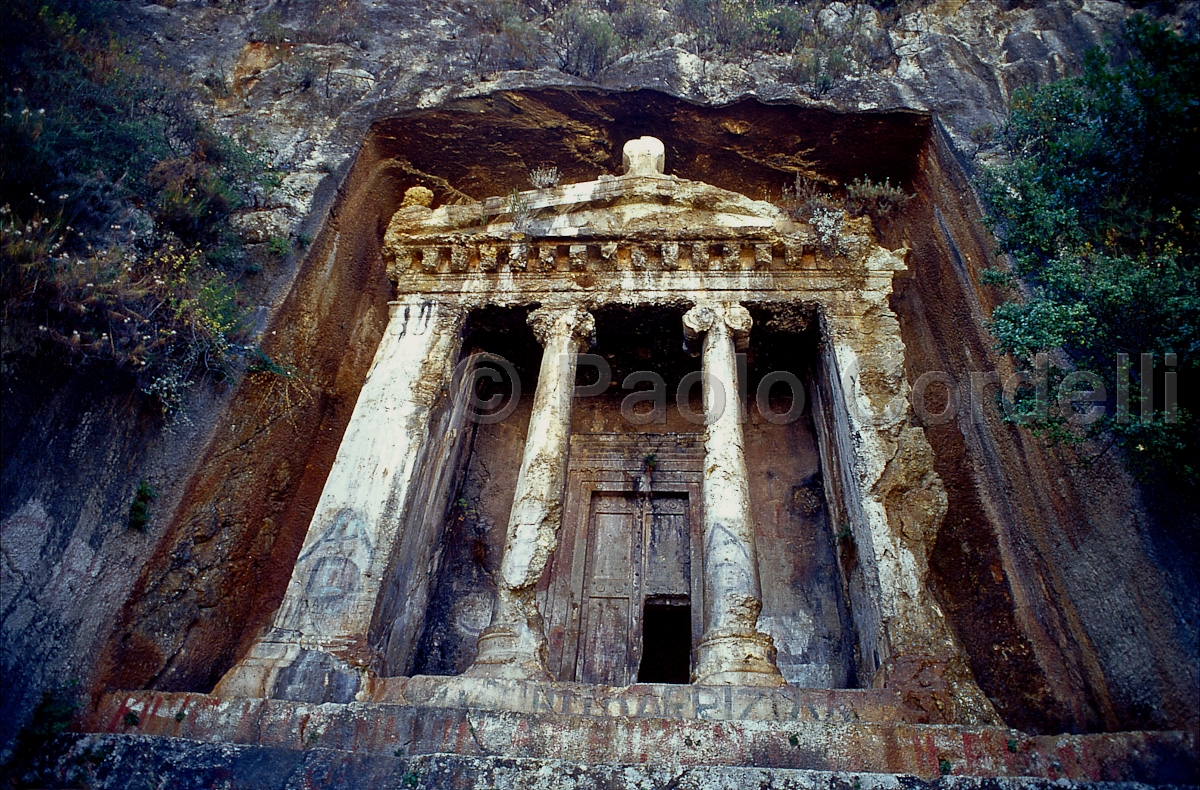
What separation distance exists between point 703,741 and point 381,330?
6.12 meters

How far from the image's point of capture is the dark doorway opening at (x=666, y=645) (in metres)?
8.06

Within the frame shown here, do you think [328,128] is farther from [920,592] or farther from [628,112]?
[920,592]

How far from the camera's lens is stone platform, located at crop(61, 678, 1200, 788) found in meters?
4.33

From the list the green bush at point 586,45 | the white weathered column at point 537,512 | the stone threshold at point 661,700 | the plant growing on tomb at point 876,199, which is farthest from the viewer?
the green bush at point 586,45

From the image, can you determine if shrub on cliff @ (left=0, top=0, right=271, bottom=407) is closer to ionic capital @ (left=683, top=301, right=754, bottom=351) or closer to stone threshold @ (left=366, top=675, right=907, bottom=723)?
stone threshold @ (left=366, top=675, right=907, bottom=723)

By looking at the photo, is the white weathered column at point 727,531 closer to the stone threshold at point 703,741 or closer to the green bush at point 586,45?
the stone threshold at point 703,741

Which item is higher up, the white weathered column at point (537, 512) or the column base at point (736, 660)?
the white weathered column at point (537, 512)

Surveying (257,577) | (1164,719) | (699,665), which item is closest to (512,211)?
(257,577)

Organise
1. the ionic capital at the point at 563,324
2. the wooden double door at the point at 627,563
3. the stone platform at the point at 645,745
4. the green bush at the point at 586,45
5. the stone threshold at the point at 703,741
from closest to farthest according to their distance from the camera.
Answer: the stone platform at the point at 645,745 → the stone threshold at the point at 703,741 → the wooden double door at the point at 627,563 → the ionic capital at the point at 563,324 → the green bush at the point at 586,45

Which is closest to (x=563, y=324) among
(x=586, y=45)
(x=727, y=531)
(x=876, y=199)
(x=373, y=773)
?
(x=727, y=531)

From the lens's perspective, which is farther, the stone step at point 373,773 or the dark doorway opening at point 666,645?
the dark doorway opening at point 666,645

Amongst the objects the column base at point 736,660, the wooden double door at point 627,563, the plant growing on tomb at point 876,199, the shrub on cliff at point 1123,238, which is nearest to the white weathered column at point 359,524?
the wooden double door at point 627,563

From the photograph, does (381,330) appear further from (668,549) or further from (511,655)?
(511,655)

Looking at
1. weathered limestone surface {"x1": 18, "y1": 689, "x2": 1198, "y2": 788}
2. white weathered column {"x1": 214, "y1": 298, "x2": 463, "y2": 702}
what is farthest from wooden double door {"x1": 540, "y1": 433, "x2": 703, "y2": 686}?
weathered limestone surface {"x1": 18, "y1": 689, "x2": 1198, "y2": 788}
